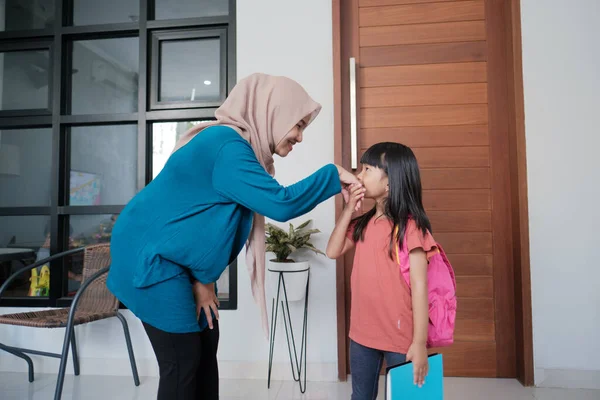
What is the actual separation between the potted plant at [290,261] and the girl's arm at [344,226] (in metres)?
0.51

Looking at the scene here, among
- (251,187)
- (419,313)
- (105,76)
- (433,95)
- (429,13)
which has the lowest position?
(419,313)

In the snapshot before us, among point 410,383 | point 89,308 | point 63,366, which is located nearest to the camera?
point 410,383

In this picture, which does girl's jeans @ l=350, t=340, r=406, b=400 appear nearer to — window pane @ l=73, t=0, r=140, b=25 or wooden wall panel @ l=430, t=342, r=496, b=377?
wooden wall panel @ l=430, t=342, r=496, b=377

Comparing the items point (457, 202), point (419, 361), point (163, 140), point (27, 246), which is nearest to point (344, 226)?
point (419, 361)

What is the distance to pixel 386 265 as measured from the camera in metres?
1.29

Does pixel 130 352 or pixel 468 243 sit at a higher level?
pixel 468 243

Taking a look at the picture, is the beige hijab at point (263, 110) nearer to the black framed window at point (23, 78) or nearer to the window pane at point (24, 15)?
the black framed window at point (23, 78)

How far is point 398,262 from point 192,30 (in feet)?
6.35

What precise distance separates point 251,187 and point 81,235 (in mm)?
2012

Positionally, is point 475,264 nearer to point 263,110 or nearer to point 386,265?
point 386,265

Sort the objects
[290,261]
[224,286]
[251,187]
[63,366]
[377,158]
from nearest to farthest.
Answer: [251,187]
[377,158]
[63,366]
[290,261]
[224,286]

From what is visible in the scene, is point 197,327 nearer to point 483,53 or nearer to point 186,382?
point 186,382

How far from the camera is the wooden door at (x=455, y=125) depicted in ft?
7.11

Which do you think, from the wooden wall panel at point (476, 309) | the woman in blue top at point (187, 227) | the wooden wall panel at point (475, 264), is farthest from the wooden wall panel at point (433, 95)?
the woman in blue top at point (187, 227)
